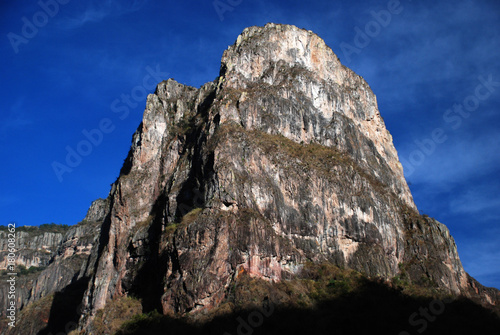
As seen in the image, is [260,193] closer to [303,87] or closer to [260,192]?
[260,192]

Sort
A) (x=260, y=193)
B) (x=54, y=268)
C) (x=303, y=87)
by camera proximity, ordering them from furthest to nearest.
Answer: (x=54, y=268), (x=303, y=87), (x=260, y=193)

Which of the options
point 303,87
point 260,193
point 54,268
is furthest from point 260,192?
point 54,268

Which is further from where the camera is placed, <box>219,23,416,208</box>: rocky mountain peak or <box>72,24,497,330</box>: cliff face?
<box>219,23,416,208</box>: rocky mountain peak

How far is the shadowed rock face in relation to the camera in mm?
55656

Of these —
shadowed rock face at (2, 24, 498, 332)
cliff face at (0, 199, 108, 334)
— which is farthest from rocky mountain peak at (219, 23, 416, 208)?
cliff face at (0, 199, 108, 334)

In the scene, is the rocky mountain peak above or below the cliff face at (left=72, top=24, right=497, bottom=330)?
above

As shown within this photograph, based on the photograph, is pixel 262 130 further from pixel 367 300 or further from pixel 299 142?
pixel 367 300

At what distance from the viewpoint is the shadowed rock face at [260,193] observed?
2191 inches

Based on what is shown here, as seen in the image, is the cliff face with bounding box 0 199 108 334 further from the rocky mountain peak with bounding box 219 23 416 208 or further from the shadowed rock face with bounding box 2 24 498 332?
the rocky mountain peak with bounding box 219 23 416 208

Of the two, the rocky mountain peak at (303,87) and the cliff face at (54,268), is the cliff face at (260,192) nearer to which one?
the rocky mountain peak at (303,87)

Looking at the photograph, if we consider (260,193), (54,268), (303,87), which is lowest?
(260,193)

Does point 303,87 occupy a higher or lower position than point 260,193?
higher

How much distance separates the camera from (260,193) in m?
62.0

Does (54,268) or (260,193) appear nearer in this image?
(260,193)
